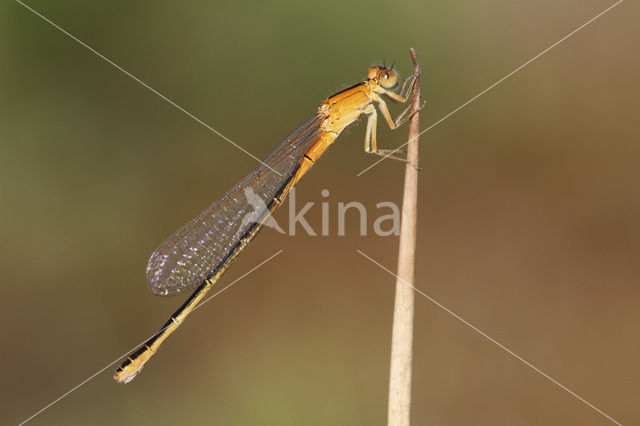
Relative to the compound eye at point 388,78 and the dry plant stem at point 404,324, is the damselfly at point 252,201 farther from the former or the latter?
the dry plant stem at point 404,324

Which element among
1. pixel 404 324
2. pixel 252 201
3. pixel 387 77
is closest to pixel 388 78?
pixel 387 77

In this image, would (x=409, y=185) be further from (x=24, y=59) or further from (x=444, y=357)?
(x=24, y=59)

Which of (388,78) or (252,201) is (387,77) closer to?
(388,78)

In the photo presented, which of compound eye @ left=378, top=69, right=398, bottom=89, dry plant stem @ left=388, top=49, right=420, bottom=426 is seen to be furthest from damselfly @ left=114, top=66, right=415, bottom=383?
dry plant stem @ left=388, top=49, right=420, bottom=426

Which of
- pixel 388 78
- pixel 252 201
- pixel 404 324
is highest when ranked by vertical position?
pixel 388 78

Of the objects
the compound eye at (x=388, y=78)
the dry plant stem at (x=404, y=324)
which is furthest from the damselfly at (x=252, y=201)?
the dry plant stem at (x=404, y=324)

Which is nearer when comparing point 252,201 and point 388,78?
point 388,78

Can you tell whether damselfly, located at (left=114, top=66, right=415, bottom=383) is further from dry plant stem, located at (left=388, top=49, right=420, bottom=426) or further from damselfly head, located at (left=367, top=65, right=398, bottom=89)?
dry plant stem, located at (left=388, top=49, right=420, bottom=426)

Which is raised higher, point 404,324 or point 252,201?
point 252,201

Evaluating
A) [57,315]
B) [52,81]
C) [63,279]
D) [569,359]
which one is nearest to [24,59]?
[52,81]
